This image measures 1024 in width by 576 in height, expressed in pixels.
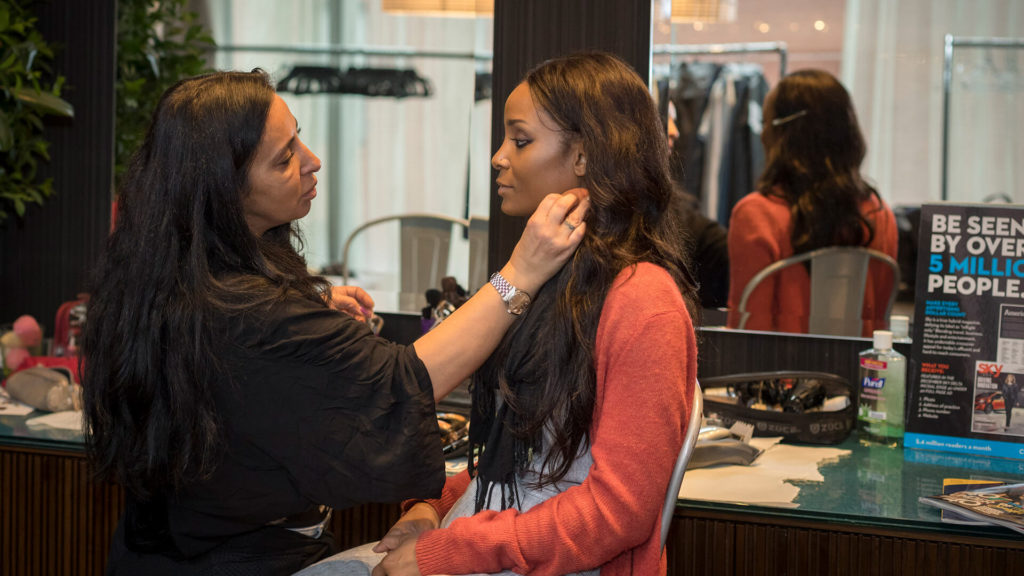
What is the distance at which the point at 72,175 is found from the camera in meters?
2.76

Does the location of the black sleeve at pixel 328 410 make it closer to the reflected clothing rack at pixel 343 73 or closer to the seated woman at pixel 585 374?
the seated woman at pixel 585 374

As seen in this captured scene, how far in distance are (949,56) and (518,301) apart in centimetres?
225

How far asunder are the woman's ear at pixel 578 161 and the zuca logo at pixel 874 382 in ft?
3.49

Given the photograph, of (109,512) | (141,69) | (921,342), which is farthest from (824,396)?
(141,69)

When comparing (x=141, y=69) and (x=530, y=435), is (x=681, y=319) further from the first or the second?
(x=141, y=69)

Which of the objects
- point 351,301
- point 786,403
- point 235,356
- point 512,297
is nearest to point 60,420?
point 351,301

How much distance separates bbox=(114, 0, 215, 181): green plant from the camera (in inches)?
110

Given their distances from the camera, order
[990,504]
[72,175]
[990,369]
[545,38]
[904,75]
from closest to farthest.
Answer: [990,504], [990,369], [545,38], [72,175], [904,75]

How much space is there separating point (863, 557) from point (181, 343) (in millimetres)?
1190

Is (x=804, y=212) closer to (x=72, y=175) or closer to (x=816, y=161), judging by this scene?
(x=816, y=161)

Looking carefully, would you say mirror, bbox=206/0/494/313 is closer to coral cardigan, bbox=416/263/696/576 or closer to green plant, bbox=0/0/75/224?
green plant, bbox=0/0/75/224

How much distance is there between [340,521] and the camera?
1948 mm

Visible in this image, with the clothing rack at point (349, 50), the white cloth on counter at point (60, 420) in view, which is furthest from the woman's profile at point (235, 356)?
the clothing rack at point (349, 50)

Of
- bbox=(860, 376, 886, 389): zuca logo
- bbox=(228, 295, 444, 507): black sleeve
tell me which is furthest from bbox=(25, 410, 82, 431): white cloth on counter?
bbox=(860, 376, 886, 389): zuca logo
